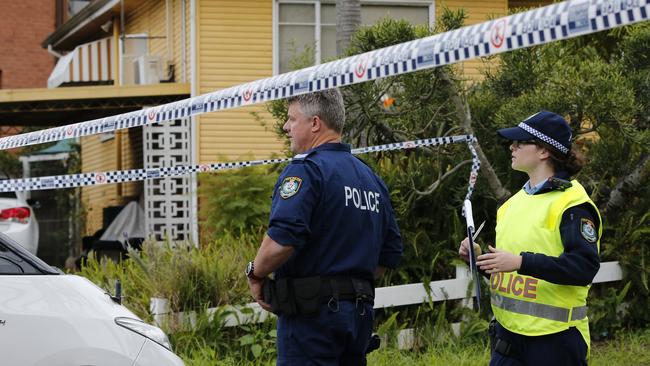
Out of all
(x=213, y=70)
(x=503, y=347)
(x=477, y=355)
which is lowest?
(x=477, y=355)

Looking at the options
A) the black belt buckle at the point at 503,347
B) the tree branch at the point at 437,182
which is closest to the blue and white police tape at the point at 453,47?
the black belt buckle at the point at 503,347

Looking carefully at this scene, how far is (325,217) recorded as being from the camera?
14.7ft

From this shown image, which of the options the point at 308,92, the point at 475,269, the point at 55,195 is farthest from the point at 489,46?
the point at 55,195

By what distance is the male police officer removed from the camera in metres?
4.37

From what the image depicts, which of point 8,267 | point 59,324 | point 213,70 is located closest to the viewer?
point 59,324

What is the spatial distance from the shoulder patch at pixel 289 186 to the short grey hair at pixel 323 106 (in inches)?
14.1

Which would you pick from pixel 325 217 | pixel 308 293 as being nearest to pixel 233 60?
pixel 325 217

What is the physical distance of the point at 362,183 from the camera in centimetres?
467

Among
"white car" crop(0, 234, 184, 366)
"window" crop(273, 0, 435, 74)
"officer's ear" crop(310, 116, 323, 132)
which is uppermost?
"window" crop(273, 0, 435, 74)

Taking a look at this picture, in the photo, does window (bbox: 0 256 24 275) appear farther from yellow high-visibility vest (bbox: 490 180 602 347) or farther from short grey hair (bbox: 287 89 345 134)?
yellow high-visibility vest (bbox: 490 180 602 347)

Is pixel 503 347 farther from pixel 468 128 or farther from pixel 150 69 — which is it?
pixel 150 69

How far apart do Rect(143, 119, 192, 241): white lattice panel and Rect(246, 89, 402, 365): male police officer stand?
11.8m

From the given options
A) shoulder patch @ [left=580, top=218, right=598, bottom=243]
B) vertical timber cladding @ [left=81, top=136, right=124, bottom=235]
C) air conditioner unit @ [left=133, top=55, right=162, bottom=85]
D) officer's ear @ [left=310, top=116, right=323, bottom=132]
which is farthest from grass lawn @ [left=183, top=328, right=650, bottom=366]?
vertical timber cladding @ [left=81, top=136, right=124, bottom=235]

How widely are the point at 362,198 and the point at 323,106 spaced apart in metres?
0.44
